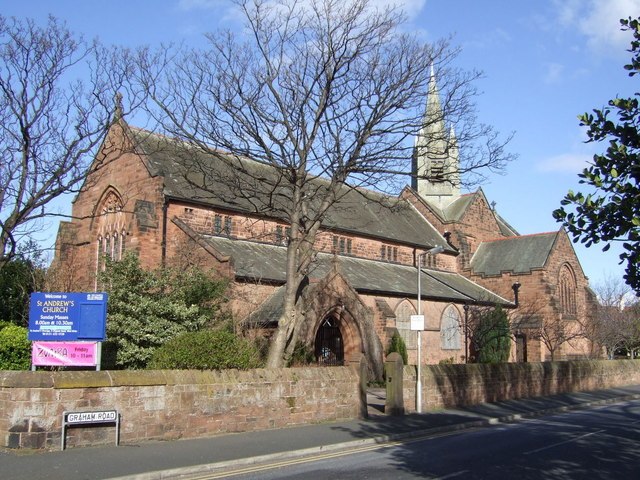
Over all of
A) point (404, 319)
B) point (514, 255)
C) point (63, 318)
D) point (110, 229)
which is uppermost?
point (514, 255)

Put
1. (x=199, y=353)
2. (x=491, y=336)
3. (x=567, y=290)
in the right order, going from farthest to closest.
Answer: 1. (x=567, y=290)
2. (x=491, y=336)
3. (x=199, y=353)

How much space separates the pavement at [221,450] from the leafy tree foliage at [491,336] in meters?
18.0

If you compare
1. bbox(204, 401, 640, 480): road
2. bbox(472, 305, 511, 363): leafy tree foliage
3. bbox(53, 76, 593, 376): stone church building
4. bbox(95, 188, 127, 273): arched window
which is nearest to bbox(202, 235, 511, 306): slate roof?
bbox(53, 76, 593, 376): stone church building

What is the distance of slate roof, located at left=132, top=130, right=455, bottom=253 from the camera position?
28.0 meters

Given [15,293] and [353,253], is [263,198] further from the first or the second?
[15,293]

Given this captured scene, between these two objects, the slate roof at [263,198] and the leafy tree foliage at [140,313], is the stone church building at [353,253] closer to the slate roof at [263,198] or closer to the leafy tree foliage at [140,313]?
the slate roof at [263,198]

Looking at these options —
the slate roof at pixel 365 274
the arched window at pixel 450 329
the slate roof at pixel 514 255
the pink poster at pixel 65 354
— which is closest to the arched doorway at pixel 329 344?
the slate roof at pixel 365 274

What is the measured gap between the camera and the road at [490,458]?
1070 centimetres

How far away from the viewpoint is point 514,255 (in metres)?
46.5

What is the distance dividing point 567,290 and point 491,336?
1147 cm

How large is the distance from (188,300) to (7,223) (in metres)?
6.75

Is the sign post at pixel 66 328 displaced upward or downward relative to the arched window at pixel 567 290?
downward

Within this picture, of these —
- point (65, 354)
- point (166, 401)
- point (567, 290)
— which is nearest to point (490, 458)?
point (166, 401)

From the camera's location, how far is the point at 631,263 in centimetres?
599
